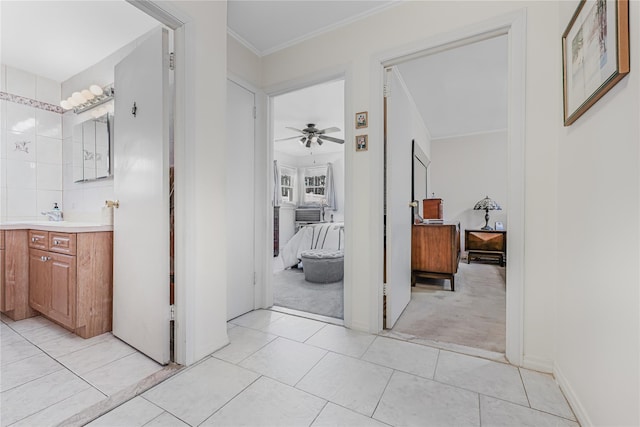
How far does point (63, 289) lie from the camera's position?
1.98 m

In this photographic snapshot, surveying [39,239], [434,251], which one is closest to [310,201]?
[434,251]

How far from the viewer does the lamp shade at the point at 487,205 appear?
495 centimetres

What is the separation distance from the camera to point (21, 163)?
272cm

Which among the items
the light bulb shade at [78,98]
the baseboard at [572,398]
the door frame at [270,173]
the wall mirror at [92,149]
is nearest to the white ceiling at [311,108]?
the door frame at [270,173]

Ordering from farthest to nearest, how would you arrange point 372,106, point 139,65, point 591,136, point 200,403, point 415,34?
1. point 372,106
2. point 415,34
3. point 139,65
4. point 200,403
5. point 591,136

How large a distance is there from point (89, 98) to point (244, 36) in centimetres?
160

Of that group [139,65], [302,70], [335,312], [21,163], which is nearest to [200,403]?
[335,312]

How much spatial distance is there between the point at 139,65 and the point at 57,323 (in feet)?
6.75

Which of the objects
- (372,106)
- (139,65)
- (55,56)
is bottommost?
(372,106)

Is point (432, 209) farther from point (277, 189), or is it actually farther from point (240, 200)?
point (277, 189)

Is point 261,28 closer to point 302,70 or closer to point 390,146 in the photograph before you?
point 302,70

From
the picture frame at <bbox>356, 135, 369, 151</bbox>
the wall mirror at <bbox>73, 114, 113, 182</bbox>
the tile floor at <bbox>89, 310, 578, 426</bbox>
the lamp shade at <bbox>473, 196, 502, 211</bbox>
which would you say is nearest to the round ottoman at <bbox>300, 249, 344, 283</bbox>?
the tile floor at <bbox>89, 310, 578, 426</bbox>

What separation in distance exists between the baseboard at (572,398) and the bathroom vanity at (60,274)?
2.79 meters

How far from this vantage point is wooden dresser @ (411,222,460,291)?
322 centimetres
